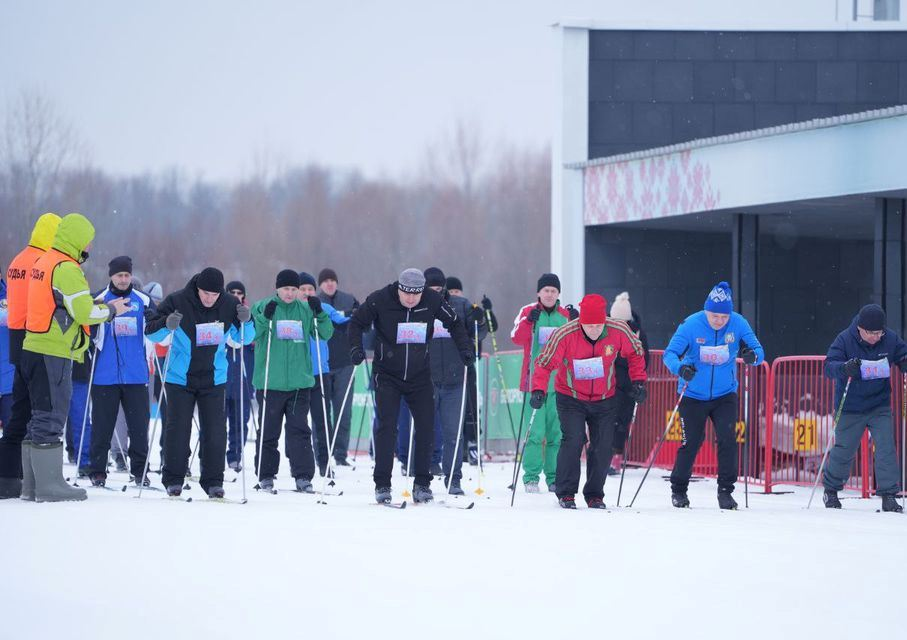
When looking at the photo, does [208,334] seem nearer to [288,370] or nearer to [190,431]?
[190,431]

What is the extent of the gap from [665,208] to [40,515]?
34.8ft

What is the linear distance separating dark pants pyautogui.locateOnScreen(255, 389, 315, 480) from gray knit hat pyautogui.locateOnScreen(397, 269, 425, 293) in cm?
179

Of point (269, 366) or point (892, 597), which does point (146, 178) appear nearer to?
point (269, 366)

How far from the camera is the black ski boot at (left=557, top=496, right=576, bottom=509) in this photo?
988 cm

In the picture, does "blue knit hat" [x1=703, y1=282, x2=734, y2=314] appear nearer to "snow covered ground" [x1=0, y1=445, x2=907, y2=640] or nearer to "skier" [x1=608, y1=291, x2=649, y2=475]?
"snow covered ground" [x1=0, y1=445, x2=907, y2=640]

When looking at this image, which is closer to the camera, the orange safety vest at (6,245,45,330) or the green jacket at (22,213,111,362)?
the green jacket at (22,213,111,362)

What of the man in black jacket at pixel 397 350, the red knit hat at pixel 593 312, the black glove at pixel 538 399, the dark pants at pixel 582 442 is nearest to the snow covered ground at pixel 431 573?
the man in black jacket at pixel 397 350

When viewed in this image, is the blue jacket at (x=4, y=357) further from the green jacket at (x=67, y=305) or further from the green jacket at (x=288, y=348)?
the green jacket at (x=288, y=348)

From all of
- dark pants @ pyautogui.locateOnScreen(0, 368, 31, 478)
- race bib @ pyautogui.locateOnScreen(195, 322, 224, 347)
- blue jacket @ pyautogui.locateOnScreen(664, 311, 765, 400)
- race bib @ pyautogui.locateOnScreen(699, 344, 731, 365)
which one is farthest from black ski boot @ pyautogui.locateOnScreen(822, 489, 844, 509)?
dark pants @ pyautogui.locateOnScreen(0, 368, 31, 478)

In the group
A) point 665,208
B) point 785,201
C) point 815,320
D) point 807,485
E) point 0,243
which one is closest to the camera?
point 807,485

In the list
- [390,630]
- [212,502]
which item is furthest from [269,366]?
[390,630]

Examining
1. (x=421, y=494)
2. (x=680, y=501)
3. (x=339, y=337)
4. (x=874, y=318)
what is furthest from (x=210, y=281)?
(x=874, y=318)

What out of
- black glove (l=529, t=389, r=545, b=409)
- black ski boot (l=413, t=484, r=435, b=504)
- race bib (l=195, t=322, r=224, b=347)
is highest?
race bib (l=195, t=322, r=224, b=347)

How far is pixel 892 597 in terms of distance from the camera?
20.0 feet
